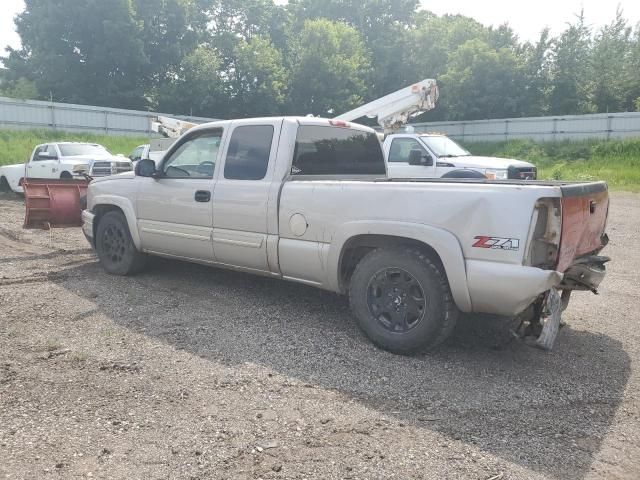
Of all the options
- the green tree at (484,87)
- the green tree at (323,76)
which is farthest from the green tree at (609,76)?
the green tree at (323,76)

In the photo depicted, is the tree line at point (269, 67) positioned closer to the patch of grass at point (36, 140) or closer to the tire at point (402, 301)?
the patch of grass at point (36, 140)

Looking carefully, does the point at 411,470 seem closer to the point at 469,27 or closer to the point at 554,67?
the point at 554,67

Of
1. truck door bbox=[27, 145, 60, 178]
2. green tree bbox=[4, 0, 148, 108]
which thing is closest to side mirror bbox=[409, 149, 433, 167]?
truck door bbox=[27, 145, 60, 178]

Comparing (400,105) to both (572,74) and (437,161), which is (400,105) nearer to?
(437,161)

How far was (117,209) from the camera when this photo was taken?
22.2 ft

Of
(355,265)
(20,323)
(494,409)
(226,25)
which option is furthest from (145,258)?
(226,25)

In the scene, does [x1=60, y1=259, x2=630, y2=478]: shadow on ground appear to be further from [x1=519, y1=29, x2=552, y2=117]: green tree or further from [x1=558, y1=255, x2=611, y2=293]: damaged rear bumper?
[x1=519, y1=29, x2=552, y2=117]: green tree

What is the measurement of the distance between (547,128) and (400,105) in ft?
60.3

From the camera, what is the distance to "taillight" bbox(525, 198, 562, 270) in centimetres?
372

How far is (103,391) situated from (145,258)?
3182 millimetres

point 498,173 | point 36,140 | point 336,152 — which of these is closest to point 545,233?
point 336,152

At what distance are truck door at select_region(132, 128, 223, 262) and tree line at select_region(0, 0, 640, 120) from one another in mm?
33827

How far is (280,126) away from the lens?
5242 millimetres

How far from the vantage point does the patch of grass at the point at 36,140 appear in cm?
2073
